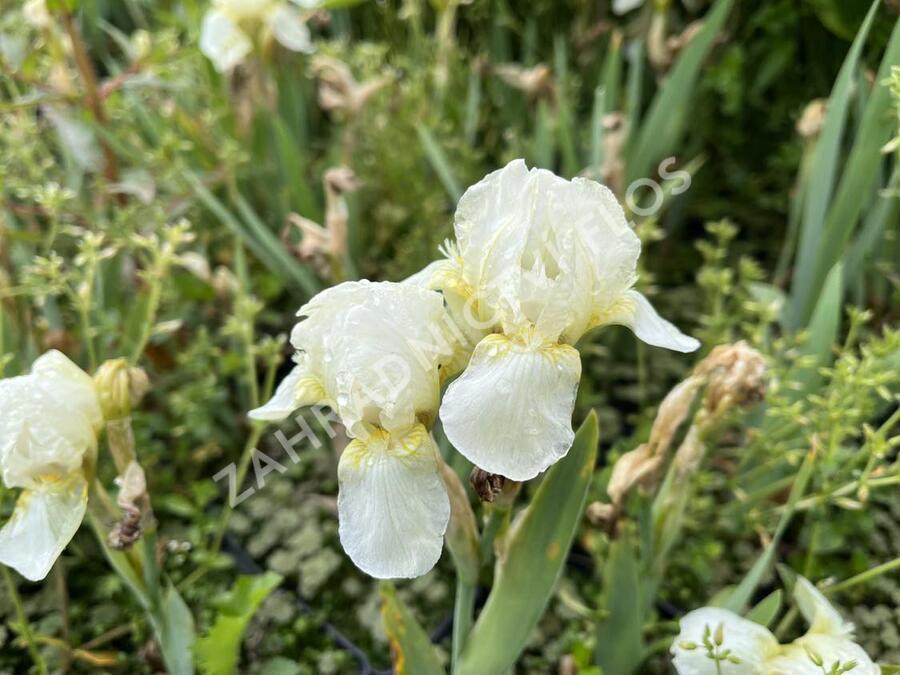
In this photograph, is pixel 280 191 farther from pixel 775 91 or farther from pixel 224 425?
pixel 775 91

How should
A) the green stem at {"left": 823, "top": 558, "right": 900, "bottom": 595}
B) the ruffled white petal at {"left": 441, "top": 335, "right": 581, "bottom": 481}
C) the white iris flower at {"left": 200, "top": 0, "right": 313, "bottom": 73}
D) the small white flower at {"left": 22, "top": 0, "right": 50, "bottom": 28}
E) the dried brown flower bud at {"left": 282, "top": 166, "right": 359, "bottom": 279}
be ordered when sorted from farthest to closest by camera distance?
1. the white iris flower at {"left": 200, "top": 0, "right": 313, "bottom": 73}
2. the small white flower at {"left": 22, "top": 0, "right": 50, "bottom": 28}
3. the dried brown flower bud at {"left": 282, "top": 166, "right": 359, "bottom": 279}
4. the green stem at {"left": 823, "top": 558, "right": 900, "bottom": 595}
5. the ruffled white petal at {"left": 441, "top": 335, "right": 581, "bottom": 481}

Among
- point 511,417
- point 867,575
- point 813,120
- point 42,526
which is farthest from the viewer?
point 813,120

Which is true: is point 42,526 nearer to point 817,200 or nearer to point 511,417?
point 511,417

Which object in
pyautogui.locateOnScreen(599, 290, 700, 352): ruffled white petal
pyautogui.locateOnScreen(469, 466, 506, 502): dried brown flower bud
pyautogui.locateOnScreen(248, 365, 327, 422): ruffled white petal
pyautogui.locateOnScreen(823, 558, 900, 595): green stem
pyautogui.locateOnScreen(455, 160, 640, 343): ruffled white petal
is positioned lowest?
pyautogui.locateOnScreen(823, 558, 900, 595): green stem

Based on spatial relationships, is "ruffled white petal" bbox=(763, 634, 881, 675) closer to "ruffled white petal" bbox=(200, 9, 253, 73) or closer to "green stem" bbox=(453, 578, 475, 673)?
"green stem" bbox=(453, 578, 475, 673)

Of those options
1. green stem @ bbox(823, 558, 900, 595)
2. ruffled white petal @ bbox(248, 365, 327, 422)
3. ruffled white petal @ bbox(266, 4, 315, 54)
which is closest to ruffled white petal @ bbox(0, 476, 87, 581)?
ruffled white petal @ bbox(248, 365, 327, 422)

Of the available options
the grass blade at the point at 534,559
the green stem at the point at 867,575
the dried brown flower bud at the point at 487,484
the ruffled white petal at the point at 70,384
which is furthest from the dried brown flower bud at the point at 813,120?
the ruffled white petal at the point at 70,384

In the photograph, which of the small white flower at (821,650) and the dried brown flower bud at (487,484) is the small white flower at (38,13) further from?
the small white flower at (821,650)

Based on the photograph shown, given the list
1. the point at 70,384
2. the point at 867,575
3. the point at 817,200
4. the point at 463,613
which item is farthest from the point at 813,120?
the point at 70,384
